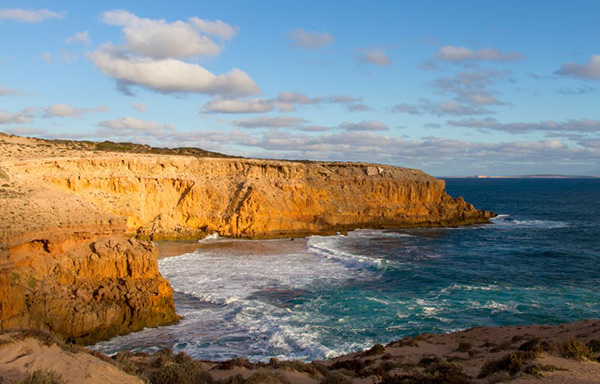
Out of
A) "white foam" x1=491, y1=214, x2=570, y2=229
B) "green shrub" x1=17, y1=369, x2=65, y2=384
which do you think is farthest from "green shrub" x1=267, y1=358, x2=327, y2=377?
"white foam" x1=491, y1=214, x2=570, y2=229

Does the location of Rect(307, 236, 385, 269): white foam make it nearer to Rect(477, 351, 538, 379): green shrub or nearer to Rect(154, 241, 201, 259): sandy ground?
Rect(154, 241, 201, 259): sandy ground

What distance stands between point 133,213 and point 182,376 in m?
29.2

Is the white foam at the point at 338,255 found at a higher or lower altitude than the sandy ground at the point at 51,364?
lower

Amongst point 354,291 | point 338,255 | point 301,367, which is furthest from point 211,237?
point 301,367

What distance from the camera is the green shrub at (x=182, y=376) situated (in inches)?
391

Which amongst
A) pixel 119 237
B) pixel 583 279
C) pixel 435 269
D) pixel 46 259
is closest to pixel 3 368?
pixel 46 259

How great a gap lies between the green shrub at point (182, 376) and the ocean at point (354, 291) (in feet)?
18.3

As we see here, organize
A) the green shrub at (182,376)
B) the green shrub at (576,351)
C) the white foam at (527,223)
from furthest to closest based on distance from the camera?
the white foam at (527,223) < the green shrub at (576,351) < the green shrub at (182,376)

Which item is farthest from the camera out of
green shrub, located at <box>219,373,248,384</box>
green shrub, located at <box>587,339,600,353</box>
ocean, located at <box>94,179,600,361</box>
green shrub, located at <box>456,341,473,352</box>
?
ocean, located at <box>94,179,600,361</box>

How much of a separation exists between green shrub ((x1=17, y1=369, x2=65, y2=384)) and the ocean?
339 inches

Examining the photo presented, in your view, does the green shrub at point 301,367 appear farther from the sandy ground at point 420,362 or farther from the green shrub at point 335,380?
the green shrub at point 335,380

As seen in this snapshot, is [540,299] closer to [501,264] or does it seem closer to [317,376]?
[501,264]

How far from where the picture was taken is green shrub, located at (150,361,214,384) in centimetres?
994

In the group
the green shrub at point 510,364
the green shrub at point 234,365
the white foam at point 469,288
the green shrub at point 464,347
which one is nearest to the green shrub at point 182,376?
the green shrub at point 234,365
